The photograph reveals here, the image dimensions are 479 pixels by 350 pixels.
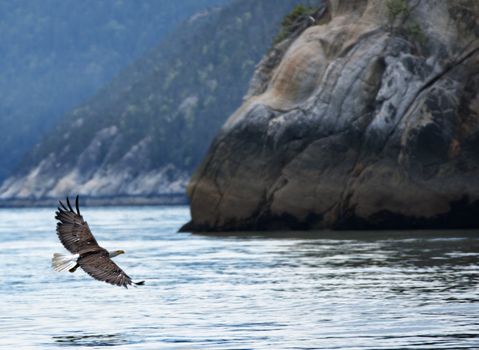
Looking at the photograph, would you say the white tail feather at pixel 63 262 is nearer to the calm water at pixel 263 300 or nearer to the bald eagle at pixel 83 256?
the bald eagle at pixel 83 256

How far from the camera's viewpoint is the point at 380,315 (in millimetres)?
27078

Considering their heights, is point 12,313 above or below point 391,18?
below

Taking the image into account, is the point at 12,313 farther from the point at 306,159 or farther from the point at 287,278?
the point at 306,159

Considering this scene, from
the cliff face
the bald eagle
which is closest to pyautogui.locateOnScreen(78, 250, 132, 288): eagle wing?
the bald eagle

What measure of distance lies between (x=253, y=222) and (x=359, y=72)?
776cm

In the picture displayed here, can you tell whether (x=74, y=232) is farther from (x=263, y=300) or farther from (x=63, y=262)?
(x=263, y=300)

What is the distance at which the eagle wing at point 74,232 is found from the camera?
83.1 ft

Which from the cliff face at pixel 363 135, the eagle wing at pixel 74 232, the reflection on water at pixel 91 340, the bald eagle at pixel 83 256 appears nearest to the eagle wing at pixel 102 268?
the bald eagle at pixel 83 256

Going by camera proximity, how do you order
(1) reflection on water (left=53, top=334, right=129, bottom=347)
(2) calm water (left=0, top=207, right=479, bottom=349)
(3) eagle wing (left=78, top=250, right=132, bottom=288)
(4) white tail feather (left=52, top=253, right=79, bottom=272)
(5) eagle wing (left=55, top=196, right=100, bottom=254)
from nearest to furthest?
(4) white tail feather (left=52, top=253, right=79, bottom=272)
(3) eagle wing (left=78, top=250, right=132, bottom=288)
(1) reflection on water (left=53, top=334, right=129, bottom=347)
(2) calm water (left=0, top=207, right=479, bottom=349)
(5) eagle wing (left=55, top=196, right=100, bottom=254)

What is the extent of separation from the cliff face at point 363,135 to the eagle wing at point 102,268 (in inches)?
1298

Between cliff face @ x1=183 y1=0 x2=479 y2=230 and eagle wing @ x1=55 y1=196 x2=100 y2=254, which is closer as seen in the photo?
eagle wing @ x1=55 y1=196 x2=100 y2=254

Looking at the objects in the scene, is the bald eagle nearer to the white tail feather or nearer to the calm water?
the white tail feather

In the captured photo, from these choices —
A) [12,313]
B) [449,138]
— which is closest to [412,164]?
[449,138]

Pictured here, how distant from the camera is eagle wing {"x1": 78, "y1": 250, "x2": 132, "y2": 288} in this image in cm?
2423
